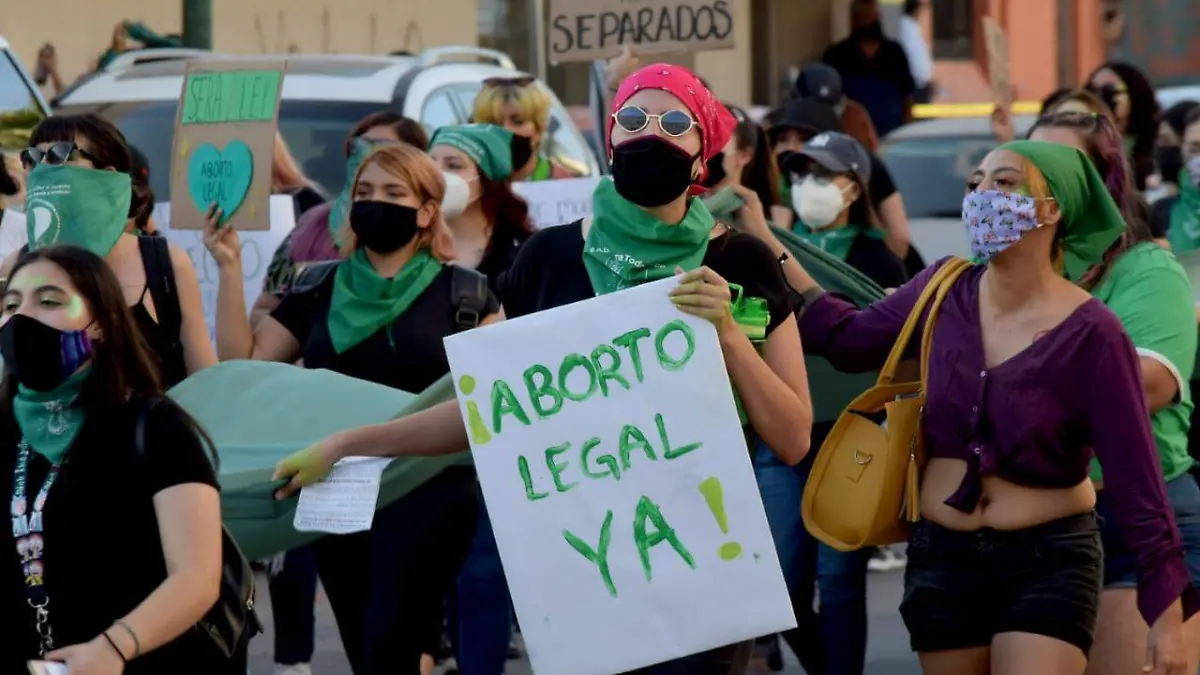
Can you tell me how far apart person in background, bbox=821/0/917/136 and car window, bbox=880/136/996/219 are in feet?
4.23

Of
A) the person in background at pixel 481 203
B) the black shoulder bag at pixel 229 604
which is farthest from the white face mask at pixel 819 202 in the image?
the black shoulder bag at pixel 229 604

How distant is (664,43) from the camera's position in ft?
33.2

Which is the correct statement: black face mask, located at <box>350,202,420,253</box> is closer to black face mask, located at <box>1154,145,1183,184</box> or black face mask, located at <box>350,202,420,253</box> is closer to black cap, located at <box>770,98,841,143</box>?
black cap, located at <box>770,98,841,143</box>

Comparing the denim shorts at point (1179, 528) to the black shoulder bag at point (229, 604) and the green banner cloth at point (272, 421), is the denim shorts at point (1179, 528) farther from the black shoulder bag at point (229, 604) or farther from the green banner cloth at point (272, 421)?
the black shoulder bag at point (229, 604)

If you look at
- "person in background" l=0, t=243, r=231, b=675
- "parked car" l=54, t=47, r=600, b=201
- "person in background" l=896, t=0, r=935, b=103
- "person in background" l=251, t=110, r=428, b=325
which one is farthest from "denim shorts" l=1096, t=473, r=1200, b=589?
"person in background" l=896, t=0, r=935, b=103

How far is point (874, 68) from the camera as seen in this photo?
651 inches

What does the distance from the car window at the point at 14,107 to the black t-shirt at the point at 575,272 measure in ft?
15.0

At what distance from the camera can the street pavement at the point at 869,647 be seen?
848 centimetres

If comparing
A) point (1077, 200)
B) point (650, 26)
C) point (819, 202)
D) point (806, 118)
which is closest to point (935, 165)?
point (806, 118)

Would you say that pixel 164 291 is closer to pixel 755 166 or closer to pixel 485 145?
pixel 485 145

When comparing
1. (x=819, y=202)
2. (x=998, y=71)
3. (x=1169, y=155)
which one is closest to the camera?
(x=819, y=202)

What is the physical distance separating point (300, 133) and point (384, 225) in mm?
4315

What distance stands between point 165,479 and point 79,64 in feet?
45.5

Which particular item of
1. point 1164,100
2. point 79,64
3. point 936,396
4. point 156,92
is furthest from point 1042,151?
point 79,64
